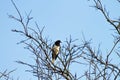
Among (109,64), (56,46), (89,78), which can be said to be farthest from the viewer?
(56,46)

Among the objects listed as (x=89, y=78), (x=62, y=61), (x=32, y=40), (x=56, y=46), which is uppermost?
(x=56, y=46)

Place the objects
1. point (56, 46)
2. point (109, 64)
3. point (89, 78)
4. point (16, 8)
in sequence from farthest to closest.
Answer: point (56, 46) < point (109, 64) < point (89, 78) < point (16, 8)

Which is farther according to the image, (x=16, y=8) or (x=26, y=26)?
(x=26, y=26)

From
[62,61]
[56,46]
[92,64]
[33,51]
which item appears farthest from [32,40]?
[56,46]

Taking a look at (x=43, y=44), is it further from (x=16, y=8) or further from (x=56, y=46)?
(x=56, y=46)

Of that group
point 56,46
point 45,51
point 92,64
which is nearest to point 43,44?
point 45,51

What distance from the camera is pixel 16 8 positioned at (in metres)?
6.48

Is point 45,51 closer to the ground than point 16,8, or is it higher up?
closer to the ground

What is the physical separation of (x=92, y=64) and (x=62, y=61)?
627mm

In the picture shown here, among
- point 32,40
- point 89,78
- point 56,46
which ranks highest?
point 56,46

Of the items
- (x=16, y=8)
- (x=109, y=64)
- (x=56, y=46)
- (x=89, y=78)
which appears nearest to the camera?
(x=16, y=8)

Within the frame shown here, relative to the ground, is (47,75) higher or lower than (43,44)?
lower

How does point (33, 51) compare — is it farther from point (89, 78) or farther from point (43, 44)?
point (89, 78)

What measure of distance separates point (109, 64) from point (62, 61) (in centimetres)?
106
